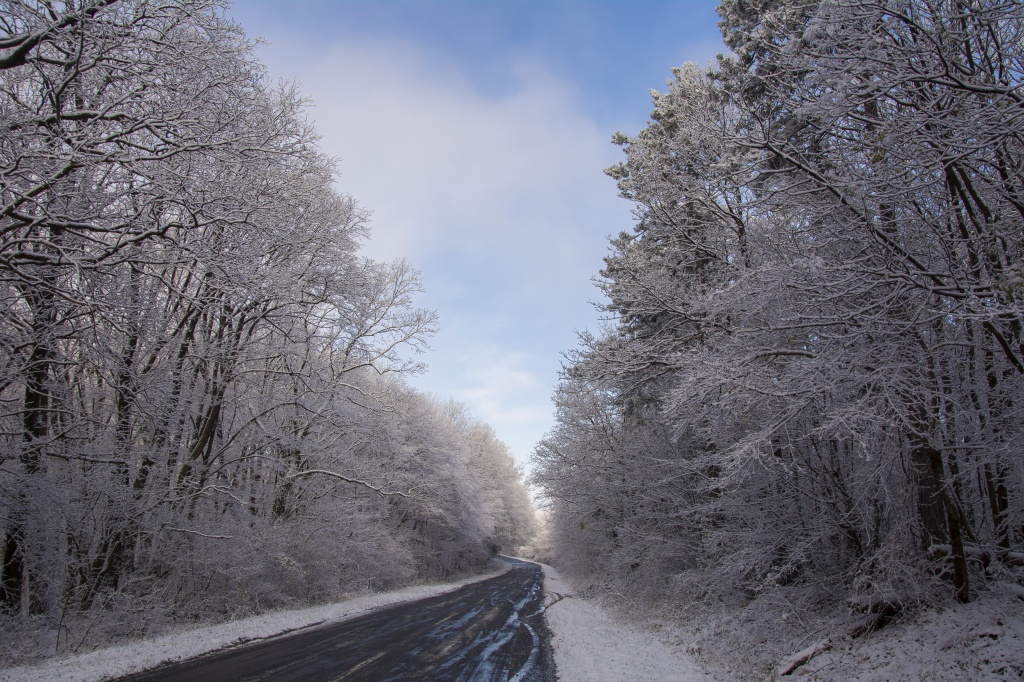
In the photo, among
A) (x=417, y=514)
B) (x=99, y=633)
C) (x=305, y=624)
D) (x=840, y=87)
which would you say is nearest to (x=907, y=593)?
(x=840, y=87)

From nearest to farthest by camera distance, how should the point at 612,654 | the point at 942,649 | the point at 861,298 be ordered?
the point at 942,649
the point at 861,298
the point at 612,654

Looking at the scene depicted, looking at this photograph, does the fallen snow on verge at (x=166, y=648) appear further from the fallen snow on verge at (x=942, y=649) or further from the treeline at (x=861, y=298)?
the fallen snow on verge at (x=942, y=649)

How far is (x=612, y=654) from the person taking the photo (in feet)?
34.8

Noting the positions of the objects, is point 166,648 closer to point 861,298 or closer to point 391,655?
Answer: point 391,655

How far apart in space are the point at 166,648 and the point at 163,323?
6.09 m

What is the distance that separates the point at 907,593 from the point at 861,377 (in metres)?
3.58

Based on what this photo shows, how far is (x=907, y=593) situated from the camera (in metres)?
7.17

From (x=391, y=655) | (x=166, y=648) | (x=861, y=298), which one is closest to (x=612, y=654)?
(x=391, y=655)

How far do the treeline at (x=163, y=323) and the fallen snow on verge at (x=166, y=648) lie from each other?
49.0 inches

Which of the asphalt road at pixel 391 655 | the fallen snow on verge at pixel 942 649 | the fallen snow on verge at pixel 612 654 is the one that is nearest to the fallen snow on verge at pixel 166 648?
the asphalt road at pixel 391 655

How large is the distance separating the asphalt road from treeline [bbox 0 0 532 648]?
11.8 ft

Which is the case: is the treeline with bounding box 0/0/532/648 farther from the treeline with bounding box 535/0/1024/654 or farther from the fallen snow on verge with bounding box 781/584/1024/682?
the fallen snow on verge with bounding box 781/584/1024/682

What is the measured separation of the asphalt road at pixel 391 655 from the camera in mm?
8000

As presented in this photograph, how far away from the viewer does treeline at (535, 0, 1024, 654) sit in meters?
5.33
